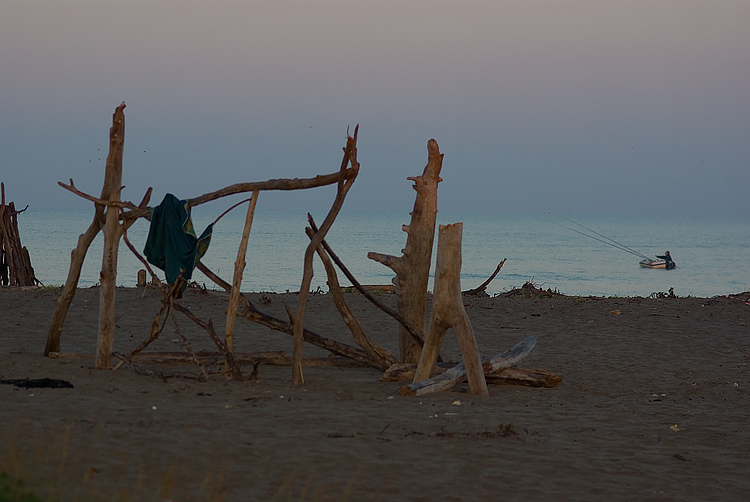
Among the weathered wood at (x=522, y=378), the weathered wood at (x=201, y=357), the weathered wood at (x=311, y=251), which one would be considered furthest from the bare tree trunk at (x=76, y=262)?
the weathered wood at (x=522, y=378)

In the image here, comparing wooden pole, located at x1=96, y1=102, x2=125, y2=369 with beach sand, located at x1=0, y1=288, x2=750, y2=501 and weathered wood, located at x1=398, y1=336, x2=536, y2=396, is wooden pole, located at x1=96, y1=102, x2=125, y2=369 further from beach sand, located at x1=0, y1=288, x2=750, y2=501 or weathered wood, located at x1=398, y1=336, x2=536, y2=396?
weathered wood, located at x1=398, y1=336, x2=536, y2=396

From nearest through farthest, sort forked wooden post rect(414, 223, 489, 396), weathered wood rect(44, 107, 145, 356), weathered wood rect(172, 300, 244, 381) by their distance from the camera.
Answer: forked wooden post rect(414, 223, 489, 396) → weathered wood rect(172, 300, 244, 381) → weathered wood rect(44, 107, 145, 356)

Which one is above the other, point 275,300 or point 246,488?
point 275,300

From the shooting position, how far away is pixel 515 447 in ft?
19.5

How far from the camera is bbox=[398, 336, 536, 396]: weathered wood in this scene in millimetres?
7711

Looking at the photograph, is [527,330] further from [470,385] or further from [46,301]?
[46,301]

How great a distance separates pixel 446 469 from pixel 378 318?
8.20m

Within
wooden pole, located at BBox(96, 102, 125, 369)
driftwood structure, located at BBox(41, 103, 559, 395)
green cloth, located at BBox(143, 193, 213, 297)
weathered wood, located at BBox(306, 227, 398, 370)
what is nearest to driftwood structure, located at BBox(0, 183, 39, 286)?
driftwood structure, located at BBox(41, 103, 559, 395)

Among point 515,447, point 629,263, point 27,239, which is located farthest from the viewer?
point 27,239

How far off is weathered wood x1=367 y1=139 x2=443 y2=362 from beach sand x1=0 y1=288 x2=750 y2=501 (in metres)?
0.97

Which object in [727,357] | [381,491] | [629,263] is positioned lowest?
[381,491]

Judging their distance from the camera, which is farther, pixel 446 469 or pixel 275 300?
pixel 275 300

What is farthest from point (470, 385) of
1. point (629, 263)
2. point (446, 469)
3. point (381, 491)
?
point (629, 263)

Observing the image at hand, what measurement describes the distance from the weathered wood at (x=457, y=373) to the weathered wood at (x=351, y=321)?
108 centimetres
